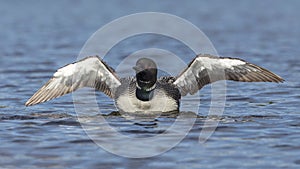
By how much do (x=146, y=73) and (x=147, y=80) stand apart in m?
0.15

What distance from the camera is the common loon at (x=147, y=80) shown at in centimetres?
1252

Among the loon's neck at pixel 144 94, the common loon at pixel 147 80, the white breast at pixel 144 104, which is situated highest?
the common loon at pixel 147 80

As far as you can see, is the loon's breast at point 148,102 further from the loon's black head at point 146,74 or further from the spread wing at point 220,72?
the spread wing at point 220,72

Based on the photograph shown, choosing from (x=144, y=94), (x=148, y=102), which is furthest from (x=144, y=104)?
(x=144, y=94)

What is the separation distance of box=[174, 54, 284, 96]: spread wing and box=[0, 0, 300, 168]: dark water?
63 cm

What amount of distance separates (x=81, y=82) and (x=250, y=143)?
4.15 m

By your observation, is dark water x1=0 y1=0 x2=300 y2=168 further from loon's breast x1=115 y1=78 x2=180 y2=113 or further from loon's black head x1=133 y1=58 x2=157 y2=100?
loon's black head x1=133 y1=58 x2=157 y2=100

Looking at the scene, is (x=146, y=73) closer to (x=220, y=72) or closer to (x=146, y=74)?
(x=146, y=74)

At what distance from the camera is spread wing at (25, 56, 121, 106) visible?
1276 cm

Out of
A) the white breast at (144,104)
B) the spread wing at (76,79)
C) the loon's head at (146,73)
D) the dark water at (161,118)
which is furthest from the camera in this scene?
the spread wing at (76,79)

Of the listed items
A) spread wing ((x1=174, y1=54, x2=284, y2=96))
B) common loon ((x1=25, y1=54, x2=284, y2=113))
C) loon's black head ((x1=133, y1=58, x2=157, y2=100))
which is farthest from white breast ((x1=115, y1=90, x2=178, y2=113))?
A: spread wing ((x1=174, y1=54, x2=284, y2=96))

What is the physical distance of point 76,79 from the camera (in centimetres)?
1317

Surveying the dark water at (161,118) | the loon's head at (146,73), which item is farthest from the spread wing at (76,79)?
the loon's head at (146,73)

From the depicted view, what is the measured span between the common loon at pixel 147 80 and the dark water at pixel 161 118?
1.20 feet
